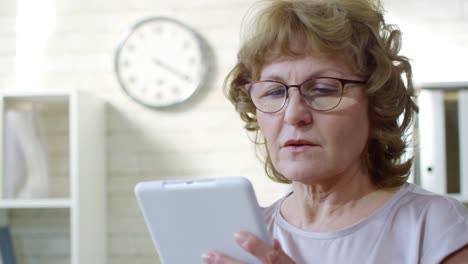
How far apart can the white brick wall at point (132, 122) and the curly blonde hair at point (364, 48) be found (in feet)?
5.07

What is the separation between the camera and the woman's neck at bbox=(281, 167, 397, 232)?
1104 millimetres

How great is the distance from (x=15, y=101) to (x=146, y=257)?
3.00ft

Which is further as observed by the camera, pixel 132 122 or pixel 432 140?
pixel 132 122

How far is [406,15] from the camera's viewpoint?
2.65 m

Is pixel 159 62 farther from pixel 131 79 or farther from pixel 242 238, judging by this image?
pixel 242 238

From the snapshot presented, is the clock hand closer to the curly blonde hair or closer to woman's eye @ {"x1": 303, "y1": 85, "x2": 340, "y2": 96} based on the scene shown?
the curly blonde hair

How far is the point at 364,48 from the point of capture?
110 centimetres

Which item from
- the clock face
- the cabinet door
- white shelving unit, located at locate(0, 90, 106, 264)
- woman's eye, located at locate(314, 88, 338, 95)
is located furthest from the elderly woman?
the clock face

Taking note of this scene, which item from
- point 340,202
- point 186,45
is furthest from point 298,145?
point 186,45

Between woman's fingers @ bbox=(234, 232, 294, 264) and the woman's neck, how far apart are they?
0.65ft

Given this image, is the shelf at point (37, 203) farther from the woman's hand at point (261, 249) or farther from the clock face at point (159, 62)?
the woman's hand at point (261, 249)

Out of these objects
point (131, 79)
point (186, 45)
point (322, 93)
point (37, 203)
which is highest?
point (186, 45)

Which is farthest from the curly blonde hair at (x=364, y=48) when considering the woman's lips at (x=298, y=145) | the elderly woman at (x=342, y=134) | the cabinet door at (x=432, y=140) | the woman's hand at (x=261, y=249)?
the cabinet door at (x=432, y=140)

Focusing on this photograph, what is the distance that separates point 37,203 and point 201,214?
Result: 1.70 metres
